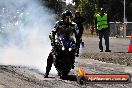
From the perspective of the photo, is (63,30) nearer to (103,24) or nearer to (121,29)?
(103,24)

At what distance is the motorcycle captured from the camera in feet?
40.7

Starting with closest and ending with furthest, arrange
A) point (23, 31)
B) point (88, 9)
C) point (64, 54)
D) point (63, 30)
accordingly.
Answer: point (64, 54), point (63, 30), point (23, 31), point (88, 9)

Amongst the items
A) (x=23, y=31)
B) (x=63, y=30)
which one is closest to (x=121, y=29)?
(x=23, y=31)

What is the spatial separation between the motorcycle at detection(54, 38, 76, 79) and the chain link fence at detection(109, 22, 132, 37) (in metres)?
30.8

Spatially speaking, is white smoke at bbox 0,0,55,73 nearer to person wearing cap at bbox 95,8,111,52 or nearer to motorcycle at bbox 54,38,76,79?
person wearing cap at bbox 95,8,111,52

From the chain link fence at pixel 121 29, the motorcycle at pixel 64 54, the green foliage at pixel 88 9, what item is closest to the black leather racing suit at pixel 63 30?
the motorcycle at pixel 64 54

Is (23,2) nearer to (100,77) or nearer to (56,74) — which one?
→ (56,74)

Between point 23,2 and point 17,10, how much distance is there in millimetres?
4382

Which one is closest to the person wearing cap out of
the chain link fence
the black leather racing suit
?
the black leather racing suit

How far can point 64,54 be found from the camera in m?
12.5

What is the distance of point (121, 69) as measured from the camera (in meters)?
15.3

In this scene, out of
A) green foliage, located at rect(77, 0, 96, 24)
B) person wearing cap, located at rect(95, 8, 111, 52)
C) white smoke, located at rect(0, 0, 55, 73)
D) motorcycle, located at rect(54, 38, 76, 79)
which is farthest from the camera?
green foliage, located at rect(77, 0, 96, 24)

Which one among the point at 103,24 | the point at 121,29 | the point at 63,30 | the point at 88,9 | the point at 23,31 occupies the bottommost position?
the point at 121,29

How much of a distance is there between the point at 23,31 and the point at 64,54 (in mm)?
13239
